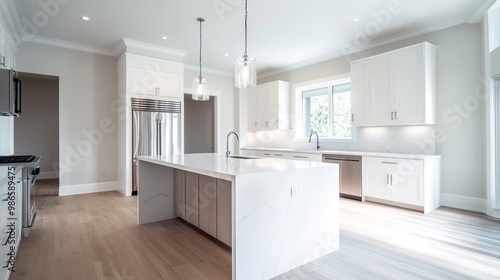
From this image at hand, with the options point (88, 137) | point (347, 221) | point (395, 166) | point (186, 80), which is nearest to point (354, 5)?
point (395, 166)

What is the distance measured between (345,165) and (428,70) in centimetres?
188

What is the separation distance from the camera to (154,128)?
5219 mm

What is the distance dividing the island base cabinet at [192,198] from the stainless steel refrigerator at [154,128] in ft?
7.03

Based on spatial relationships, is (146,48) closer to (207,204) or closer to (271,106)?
(271,106)

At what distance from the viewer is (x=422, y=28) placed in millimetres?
4199

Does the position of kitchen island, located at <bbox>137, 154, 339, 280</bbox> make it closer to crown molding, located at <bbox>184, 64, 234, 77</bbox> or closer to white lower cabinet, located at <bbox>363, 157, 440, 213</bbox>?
white lower cabinet, located at <bbox>363, 157, 440, 213</bbox>

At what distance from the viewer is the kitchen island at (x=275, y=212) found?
6.06 feet

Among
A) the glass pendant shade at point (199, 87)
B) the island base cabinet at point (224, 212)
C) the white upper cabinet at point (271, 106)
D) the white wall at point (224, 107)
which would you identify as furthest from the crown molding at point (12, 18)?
the white upper cabinet at point (271, 106)

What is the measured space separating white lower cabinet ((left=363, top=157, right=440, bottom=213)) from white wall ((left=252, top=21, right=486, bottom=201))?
255 mm

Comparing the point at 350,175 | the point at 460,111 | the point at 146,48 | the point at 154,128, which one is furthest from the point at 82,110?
the point at 460,111

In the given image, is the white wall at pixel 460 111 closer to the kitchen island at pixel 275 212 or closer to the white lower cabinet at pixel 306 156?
the white lower cabinet at pixel 306 156

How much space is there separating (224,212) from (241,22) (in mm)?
2872

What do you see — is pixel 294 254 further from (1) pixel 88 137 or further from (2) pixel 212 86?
(2) pixel 212 86

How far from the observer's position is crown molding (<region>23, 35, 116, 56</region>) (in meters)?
4.65
